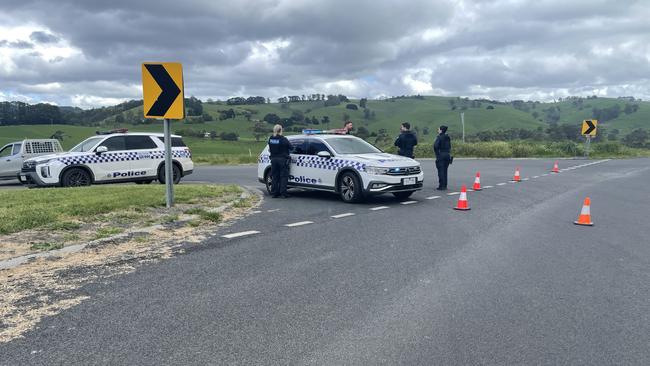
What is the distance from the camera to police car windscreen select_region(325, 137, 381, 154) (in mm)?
12875

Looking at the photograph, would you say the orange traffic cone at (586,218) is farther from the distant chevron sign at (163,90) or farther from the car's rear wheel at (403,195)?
the distant chevron sign at (163,90)

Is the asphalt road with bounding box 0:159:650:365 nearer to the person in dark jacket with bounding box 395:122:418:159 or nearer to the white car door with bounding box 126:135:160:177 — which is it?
the person in dark jacket with bounding box 395:122:418:159

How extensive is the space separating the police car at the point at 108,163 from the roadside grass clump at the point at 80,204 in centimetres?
276

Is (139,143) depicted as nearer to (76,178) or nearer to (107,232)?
(76,178)

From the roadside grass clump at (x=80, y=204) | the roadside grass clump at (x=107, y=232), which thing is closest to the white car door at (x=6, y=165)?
the roadside grass clump at (x=80, y=204)

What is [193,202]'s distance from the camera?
11.0 meters

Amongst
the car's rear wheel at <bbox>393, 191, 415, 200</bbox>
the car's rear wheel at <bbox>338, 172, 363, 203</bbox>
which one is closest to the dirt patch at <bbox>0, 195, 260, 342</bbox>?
the car's rear wheel at <bbox>338, 172, 363, 203</bbox>

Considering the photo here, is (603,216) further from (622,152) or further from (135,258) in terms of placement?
(622,152)

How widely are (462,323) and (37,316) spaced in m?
3.64

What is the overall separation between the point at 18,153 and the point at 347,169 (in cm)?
1404

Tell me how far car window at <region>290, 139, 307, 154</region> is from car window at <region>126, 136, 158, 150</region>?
521cm

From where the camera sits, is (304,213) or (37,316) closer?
(37,316)

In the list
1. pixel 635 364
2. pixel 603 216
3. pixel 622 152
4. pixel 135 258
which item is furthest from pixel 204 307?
pixel 622 152

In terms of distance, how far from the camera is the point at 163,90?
9.66 m
